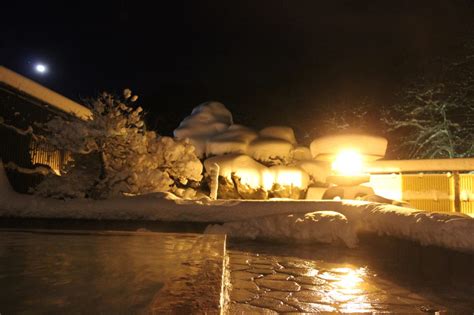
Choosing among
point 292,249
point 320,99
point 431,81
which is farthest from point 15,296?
point 320,99

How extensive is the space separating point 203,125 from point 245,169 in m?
3.83

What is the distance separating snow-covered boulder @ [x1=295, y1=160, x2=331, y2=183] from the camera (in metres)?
15.0

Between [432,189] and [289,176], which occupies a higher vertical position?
[289,176]

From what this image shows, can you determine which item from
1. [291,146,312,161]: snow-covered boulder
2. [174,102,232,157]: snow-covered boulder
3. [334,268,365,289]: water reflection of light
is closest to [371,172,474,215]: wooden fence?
[291,146,312,161]: snow-covered boulder

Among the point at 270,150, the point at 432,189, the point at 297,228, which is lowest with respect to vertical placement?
the point at 297,228

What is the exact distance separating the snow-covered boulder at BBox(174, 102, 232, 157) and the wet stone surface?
11.7 meters

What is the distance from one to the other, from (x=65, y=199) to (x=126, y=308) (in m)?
6.85

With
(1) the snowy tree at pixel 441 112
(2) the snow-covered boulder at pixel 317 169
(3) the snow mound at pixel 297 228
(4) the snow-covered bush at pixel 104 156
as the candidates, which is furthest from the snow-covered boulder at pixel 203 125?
(3) the snow mound at pixel 297 228

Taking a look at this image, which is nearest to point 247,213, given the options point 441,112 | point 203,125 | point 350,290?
point 350,290

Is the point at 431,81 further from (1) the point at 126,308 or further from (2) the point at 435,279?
(1) the point at 126,308

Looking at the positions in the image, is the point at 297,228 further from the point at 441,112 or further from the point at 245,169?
the point at 441,112

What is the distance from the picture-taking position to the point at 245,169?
46.7 ft

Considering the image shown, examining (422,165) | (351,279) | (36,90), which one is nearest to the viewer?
(351,279)

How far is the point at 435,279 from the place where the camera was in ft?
13.3
